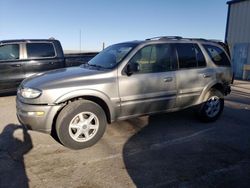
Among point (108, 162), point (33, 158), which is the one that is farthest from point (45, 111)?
point (108, 162)

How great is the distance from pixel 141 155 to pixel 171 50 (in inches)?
87.4

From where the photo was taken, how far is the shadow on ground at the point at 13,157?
330cm

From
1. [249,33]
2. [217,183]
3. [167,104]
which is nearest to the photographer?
[217,183]

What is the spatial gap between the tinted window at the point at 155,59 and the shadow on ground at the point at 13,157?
2.37m

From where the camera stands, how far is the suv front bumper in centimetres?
405

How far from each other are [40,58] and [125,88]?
467cm

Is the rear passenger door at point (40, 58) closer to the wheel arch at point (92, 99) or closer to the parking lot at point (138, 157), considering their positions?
the parking lot at point (138, 157)

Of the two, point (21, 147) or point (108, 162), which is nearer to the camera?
point (108, 162)

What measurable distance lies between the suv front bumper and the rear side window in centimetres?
351

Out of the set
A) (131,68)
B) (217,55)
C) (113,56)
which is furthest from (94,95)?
(217,55)

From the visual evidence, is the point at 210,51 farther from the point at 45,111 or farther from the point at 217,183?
the point at 45,111

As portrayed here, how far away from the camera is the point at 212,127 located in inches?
220

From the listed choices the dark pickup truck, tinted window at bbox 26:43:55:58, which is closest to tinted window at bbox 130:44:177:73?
the dark pickup truck

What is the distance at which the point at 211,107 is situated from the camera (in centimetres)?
588
